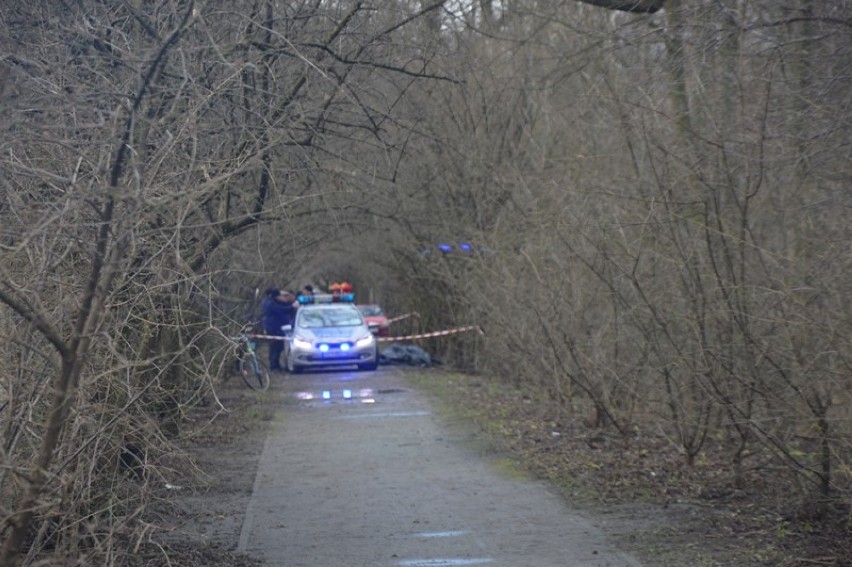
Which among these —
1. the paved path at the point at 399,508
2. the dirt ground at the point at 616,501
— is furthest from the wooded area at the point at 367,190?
the paved path at the point at 399,508

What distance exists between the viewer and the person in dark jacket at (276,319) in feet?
91.2

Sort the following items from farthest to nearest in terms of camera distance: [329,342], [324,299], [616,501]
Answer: [324,299]
[329,342]
[616,501]

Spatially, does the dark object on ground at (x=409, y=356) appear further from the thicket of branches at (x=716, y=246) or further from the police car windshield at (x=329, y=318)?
the thicket of branches at (x=716, y=246)

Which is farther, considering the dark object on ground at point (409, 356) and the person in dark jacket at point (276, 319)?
the dark object on ground at point (409, 356)

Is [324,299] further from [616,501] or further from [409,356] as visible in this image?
[616,501]

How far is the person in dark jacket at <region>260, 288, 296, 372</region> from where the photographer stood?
27797mm

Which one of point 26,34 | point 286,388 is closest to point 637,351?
point 26,34

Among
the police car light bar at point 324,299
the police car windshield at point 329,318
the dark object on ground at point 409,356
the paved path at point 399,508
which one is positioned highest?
the police car light bar at point 324,299

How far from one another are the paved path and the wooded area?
1.18m

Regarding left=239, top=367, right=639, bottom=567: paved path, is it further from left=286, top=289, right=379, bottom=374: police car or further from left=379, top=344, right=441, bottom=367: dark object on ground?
left=379, top=344, right=441, bottom=367: dark object on ground

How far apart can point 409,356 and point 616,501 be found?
18.5 metres

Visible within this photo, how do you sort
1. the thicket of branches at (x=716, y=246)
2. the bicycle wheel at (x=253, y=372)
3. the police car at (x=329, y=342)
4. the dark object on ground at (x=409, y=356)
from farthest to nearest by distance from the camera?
the dark object on ground at (x=409, y=356)
the police car at (x=329, y=342)
the bicycle wheel at (x=253, y=372)
the thicket of branches at (x=716, y=246)

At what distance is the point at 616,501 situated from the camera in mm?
9852

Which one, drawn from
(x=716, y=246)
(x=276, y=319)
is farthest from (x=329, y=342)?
(x=716, y=246)
